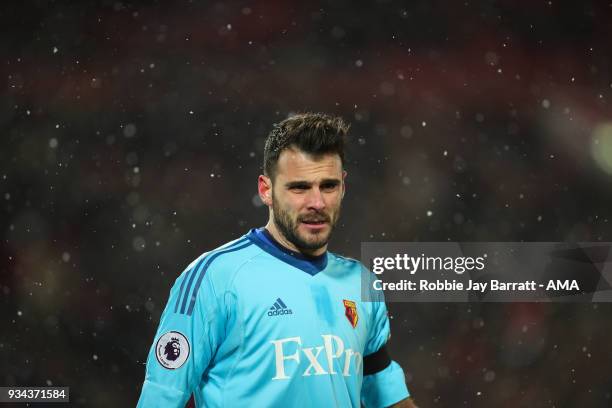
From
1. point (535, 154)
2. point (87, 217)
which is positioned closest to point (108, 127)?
point (87, 217)

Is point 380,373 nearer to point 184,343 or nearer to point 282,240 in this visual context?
point 282,240

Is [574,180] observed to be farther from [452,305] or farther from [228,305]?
[228,305]

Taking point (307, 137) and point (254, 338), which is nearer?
point (254, 338)

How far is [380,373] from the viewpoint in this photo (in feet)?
8.45

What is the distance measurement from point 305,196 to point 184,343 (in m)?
0.58

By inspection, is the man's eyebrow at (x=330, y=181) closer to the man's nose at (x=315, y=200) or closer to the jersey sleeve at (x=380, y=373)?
the man's nose at (x=315, y=200)

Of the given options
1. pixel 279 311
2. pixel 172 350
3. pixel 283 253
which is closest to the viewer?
pixel 172 350

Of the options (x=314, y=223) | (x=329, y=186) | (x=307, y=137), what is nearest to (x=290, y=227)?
(x=314, y=223)

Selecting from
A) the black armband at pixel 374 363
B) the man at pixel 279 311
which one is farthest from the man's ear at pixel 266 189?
the black armband at pixel 374 363

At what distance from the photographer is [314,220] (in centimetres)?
232

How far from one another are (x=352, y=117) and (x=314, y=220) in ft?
9.54

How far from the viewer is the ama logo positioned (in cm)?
215

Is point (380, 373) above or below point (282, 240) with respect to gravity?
below

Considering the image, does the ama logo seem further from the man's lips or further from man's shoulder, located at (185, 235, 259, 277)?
the man's lips
